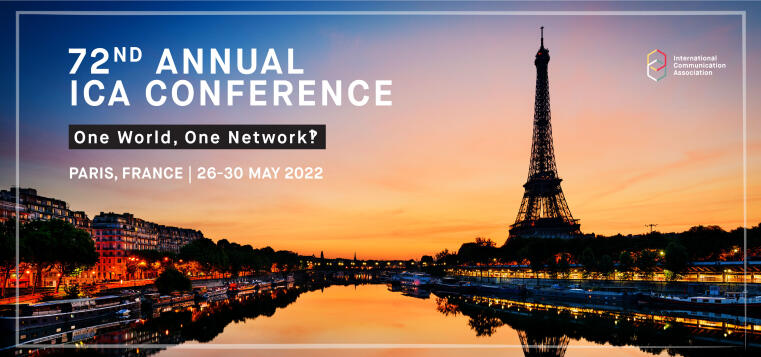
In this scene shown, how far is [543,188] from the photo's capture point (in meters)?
109

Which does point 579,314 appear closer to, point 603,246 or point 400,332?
point 400,332

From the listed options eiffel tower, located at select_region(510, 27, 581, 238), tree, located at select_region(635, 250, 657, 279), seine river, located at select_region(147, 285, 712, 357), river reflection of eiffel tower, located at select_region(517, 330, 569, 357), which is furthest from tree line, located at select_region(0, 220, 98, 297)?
eiffel tower, located at select_region(510, 27, 581, 238)

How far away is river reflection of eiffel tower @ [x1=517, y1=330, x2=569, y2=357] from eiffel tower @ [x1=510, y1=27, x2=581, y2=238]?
227 ft

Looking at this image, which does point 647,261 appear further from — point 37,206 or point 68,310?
point 37,206

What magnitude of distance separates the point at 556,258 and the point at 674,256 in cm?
2802

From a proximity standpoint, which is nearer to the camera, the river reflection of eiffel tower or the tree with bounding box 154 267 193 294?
the river reflection of eiffel tower

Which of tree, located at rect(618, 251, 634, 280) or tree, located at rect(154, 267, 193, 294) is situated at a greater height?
tree, located at rect(618, 251, 634, 280)

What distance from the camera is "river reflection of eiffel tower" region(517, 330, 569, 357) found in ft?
102

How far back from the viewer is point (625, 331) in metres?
37.8

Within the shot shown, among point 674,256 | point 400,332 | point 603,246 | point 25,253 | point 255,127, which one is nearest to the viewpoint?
point 255,127

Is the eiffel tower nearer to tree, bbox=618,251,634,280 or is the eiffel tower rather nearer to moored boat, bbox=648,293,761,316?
tree, bbox=618,251,634,280

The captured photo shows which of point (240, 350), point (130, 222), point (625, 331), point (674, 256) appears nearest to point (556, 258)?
point (674, 256)

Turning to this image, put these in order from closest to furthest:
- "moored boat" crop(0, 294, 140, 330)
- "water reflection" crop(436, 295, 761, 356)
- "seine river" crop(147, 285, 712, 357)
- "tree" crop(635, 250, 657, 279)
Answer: "seine river" crop(147, 285, 712, 357), "water reflection" crop(436, 295, 761, 356), "moored boat" crop(0, 294, 140, 330), "tree" crop(635, 250, 657, 279)

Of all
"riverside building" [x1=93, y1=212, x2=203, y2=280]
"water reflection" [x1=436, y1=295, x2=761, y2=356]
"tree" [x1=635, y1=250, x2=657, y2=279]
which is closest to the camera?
"water reflection" [x1=436, y1=295, x2=761, y2=356]
